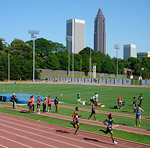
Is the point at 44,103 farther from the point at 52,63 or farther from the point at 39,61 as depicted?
the point at 39,61

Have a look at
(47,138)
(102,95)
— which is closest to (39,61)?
(102,95)

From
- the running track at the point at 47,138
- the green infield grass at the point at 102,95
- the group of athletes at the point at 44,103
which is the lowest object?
the running track at the point at 47,138

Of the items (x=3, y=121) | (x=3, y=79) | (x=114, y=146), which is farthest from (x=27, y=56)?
(x=114, y=146)

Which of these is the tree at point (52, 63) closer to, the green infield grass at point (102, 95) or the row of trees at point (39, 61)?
the row of trees at point (39, 61)

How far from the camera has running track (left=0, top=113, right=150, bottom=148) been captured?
13422 millimetres

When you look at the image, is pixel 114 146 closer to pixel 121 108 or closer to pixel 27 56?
pixel 121 108

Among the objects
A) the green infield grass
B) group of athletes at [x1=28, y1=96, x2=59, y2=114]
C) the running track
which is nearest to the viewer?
the running track

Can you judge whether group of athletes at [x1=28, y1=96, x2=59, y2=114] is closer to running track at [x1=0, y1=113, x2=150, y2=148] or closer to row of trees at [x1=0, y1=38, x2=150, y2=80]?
running track at [x1=0, y1=113, x2=150, y2=148]

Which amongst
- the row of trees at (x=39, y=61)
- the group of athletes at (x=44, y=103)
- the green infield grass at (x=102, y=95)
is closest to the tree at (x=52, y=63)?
the row of trees at (x=39, y=61)

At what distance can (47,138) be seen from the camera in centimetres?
1482

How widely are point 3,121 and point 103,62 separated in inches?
4733

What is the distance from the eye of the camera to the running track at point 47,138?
13422mm

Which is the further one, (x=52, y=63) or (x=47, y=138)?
(x=52, y=63)

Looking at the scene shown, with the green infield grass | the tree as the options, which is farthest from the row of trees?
the green infield grass
